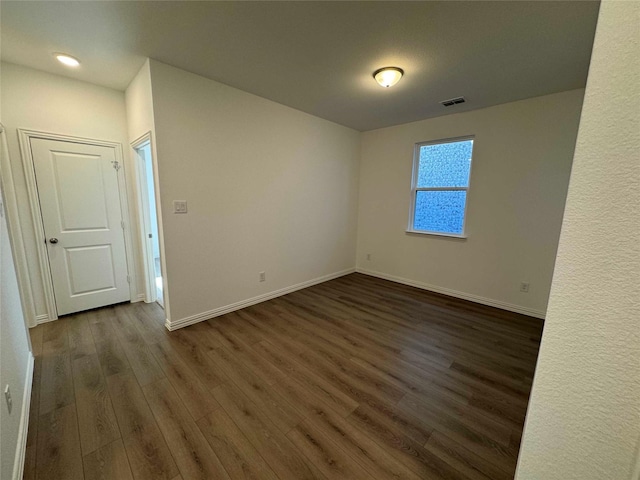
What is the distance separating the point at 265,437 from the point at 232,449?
0.19 meters

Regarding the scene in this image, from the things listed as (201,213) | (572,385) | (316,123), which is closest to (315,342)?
(201,213)

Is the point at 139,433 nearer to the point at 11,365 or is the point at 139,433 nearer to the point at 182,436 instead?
the point at 182,436

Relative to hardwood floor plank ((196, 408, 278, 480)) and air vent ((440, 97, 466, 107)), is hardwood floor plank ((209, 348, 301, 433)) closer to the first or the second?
hardwood floor plank ((196, 408, 278, 480))

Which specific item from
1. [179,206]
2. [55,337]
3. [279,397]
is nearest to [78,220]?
[55,337]

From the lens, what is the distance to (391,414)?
5.47 feet

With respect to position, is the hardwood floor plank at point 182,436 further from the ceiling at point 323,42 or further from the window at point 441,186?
the window at point 441,186

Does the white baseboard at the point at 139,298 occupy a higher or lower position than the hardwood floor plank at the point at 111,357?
higher

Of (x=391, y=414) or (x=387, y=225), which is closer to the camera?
(x=391, y=414)

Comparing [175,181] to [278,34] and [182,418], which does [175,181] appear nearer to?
[278,34]

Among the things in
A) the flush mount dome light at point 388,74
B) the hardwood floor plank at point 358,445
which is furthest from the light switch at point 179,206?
the flush mount dome light at point 388,74

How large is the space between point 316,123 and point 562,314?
3.76m

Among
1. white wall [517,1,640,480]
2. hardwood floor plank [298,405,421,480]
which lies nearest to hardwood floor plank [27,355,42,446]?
hardwood floor plank [298,405,421,480]

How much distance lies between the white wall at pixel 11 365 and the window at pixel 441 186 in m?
4.26

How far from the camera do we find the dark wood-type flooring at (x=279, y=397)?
4.46 feet
